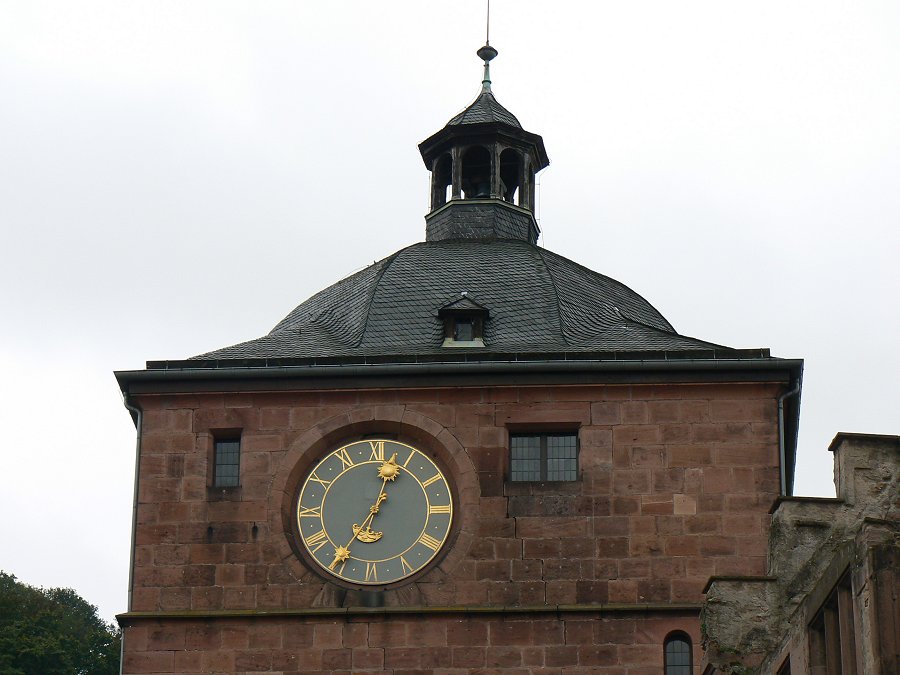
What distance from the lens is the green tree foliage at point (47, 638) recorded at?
171ft

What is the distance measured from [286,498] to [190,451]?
1.40 metres

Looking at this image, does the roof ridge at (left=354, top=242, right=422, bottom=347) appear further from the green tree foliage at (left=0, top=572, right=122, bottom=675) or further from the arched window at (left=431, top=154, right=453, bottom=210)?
the green tree foliage at (left=0, top=572, right=122, bottom=675)

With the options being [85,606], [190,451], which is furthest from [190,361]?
[85,606]

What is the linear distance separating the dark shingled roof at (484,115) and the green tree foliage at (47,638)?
15.5 m

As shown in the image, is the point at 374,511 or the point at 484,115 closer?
the point at 374,511

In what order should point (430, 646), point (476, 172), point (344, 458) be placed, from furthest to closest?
point (476, 172) → point (344, 458) → point (430, 646)

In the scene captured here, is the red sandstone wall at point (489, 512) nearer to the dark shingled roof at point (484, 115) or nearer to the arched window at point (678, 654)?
the arched window at point (678, 654)

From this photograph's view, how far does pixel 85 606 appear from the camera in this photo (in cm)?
5925

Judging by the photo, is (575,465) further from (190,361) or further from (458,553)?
(190,361)

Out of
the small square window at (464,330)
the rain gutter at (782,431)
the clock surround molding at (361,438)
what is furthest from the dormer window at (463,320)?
the rain gutter at (782,431)

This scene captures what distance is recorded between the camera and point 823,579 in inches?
821

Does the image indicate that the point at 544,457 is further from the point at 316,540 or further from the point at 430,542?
the point at 316,540

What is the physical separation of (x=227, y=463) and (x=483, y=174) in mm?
8582

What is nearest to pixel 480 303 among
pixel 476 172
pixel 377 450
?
pixel 377 450
